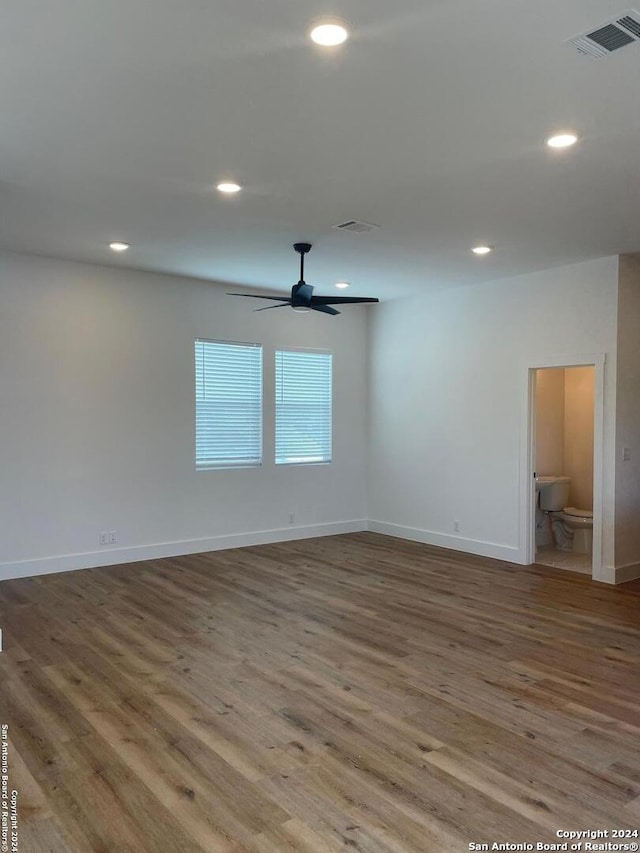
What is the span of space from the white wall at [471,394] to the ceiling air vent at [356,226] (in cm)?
229

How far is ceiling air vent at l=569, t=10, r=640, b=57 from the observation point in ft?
7.70

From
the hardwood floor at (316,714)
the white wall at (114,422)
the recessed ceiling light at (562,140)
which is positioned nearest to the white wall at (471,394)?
the white wall at (114,422)

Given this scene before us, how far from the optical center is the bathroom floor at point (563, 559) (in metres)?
6.36

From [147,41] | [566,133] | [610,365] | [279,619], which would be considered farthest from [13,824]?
[610,365]

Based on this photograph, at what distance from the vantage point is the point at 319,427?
317 inches

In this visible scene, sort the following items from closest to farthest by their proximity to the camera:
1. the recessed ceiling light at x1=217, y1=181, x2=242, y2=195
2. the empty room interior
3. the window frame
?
the empty room interior → the recessed ceiling light at x1=217, y1=181, x2=242, y2=195 → the window frame

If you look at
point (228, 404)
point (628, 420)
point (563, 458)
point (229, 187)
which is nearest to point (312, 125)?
point (229, 187)

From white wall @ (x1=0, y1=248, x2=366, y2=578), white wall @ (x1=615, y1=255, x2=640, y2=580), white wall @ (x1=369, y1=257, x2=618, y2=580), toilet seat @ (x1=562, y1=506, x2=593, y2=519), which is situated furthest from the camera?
toilet seat @ (x1=562, y1=506, x2=593, y2=519)

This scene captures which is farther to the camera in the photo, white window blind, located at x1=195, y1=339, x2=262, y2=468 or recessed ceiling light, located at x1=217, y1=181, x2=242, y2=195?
white window blind, located at x1=195, y1=339, x2=262, y2=468

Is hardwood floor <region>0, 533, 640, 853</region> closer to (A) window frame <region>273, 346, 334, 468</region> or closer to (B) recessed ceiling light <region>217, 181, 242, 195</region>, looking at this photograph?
(A) window frame <region>273, 346, 334, 468</region>

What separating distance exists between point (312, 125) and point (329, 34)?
78 cm

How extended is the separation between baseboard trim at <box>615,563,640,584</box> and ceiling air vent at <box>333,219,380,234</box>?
375 centimetres

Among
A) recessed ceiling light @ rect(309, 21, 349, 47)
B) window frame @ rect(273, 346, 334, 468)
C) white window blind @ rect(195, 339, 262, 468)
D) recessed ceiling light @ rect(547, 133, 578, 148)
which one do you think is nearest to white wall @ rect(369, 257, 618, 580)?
window frame @ rect(273, 346, 334, 468)

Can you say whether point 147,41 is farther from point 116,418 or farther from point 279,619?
point 116,418
